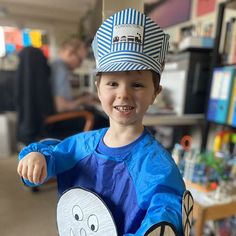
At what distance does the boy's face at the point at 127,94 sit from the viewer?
15.8 inches

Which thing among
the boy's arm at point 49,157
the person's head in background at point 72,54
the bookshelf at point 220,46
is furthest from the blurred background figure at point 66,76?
the boy's arm at point 49,157

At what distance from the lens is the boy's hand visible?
38 cm

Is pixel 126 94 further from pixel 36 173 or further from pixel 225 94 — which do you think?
pixel 225 94

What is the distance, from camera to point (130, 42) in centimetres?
38

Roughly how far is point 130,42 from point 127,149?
0.61ft

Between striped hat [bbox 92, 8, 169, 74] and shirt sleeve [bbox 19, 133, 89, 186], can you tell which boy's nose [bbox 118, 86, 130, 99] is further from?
shirt sleeve [bbox 19, 133, 89, 186]

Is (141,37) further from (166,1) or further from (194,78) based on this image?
(166,1)

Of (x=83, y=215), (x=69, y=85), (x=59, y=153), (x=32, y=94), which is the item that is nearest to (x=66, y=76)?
(x=69, y=85)

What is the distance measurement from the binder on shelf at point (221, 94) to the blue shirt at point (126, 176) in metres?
0.80

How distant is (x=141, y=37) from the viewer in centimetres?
38

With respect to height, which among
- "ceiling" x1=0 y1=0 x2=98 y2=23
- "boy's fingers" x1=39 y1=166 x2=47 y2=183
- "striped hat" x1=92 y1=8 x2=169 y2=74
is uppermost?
"ceiling" x1=0 y1=0 x2=98 y2=23

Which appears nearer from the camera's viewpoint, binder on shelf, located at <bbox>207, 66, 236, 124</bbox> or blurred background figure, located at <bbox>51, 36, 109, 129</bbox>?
binder on shelf, located at <bbox>207, 66, 236, 124</bbox>

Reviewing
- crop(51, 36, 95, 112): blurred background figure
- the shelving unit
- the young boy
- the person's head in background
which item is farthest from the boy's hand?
the person's head in background

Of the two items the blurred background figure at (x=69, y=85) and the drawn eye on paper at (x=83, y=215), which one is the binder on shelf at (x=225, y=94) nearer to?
the blurred background figure at (x=69, y=85)
